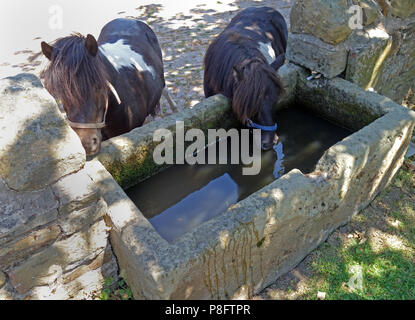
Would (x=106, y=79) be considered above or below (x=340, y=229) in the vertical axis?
above

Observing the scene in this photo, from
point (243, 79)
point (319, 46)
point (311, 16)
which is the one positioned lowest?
point (243, 79)

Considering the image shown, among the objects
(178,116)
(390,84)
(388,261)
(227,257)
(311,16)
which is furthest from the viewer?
(390,84)

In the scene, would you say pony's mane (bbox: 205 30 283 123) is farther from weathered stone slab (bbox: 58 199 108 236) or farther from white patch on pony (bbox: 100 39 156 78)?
weathered stone slab (bbox: 58 199 108 236)

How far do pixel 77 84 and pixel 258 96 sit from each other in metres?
1.69

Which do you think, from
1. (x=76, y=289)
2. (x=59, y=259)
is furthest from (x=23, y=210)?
(x=76, y=289)

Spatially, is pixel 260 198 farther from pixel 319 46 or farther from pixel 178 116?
pixel 319 46

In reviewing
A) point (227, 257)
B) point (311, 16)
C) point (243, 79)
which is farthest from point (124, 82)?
point (227, 257)

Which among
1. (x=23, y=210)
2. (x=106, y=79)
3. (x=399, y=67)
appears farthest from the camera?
(x=399, y=67)

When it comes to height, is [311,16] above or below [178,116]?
above

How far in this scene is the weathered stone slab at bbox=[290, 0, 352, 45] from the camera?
3.27 meters

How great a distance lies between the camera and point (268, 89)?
3.42m

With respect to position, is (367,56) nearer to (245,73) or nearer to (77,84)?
(245,73)

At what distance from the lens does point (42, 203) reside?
78.2 inches

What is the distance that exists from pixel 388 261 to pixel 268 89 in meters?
1.90
